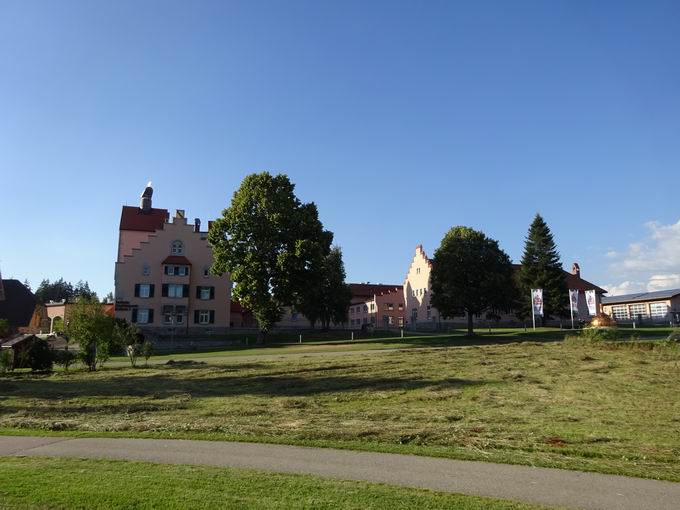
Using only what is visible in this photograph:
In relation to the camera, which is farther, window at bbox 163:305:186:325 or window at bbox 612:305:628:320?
window at bbox 612:305:628:320

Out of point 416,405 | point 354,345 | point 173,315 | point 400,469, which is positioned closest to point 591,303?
point 354,345

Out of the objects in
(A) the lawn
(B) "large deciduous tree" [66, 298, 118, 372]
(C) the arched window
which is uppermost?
(C) the arched window

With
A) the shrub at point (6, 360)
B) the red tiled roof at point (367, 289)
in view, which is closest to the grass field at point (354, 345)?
the shrub at point (6, 360)

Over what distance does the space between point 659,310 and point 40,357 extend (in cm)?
7657

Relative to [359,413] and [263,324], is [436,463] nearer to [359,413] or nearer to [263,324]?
[359,413]

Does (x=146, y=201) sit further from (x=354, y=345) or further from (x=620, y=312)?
(x=620, y=312)

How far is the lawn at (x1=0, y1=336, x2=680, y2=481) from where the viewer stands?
1059cm

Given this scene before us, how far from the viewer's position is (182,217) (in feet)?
228

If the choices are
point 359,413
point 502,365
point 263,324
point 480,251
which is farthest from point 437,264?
point 359,413

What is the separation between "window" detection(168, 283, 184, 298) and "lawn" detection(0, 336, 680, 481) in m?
38.7

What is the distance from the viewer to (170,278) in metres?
66.3

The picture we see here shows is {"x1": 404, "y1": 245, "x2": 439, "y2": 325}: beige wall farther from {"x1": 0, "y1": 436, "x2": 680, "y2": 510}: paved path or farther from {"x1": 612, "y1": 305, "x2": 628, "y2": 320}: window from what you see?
{"x1": 0, "y1": 436, "x2": 680, "y2": 510}: paved path

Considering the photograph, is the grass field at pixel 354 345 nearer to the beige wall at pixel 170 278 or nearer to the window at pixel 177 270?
the beige wall at pixel 170 278

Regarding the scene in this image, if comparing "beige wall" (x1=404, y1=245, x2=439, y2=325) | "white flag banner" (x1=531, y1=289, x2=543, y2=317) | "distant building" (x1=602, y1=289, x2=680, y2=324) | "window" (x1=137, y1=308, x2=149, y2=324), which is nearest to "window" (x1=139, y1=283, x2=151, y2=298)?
"window" (x1=137, y1=308, x2=149, y2=324)
